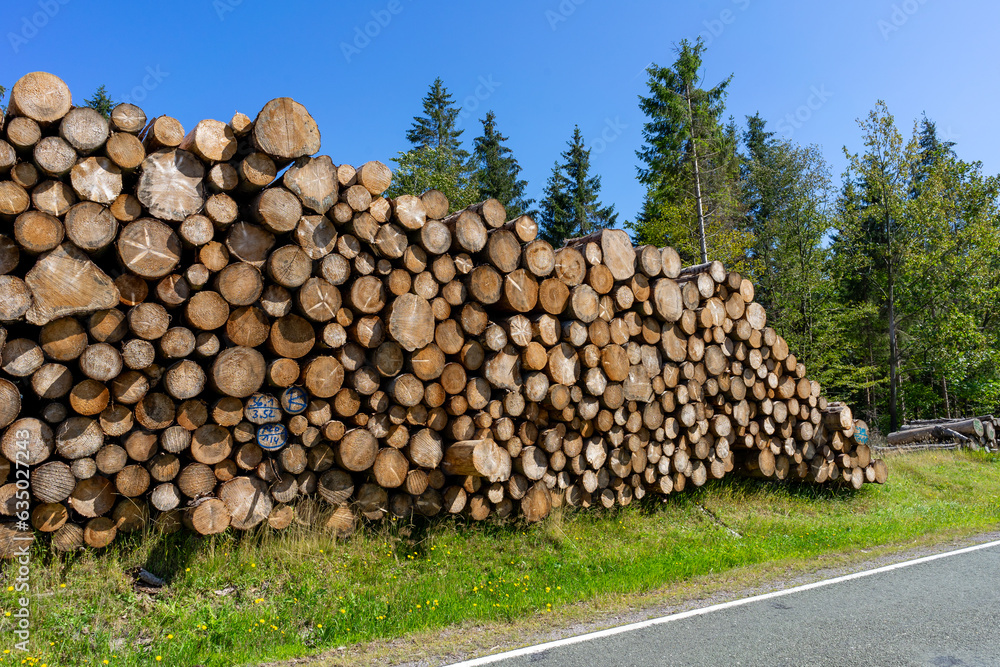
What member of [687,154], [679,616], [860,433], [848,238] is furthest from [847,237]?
[679,616]

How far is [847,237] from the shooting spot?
21.9m

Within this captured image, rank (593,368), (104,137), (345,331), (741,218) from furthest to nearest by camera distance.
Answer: (741,218) → (593,368) → (345,331) → (104,137)

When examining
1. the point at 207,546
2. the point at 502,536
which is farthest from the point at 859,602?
the point at 207,546

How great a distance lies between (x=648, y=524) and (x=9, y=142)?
7.25m

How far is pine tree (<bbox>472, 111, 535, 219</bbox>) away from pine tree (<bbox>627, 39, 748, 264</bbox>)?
1099 cm

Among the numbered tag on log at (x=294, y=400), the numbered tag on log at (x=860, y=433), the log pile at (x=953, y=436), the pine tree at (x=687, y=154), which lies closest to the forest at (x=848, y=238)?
the pine tree at (x=687, y=154)

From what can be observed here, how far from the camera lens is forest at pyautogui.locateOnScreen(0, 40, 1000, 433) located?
19.5 m

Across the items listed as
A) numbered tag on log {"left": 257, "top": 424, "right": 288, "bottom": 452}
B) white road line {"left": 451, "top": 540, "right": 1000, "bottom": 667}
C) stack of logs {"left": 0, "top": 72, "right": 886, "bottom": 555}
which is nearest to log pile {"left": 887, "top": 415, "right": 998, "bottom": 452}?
white road line {"left": 451, "top": 540, "right": 1000, "bottom": 667}

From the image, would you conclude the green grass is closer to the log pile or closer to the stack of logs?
the stack of logs

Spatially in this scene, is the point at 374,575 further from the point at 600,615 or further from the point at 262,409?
the point at 600,615

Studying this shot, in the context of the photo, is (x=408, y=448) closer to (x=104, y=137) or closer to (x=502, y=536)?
(x=502, y=536)

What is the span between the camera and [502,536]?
6.46 meters

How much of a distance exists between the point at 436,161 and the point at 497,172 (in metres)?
9.78

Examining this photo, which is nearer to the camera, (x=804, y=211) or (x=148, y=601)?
(x=148, y=601)
